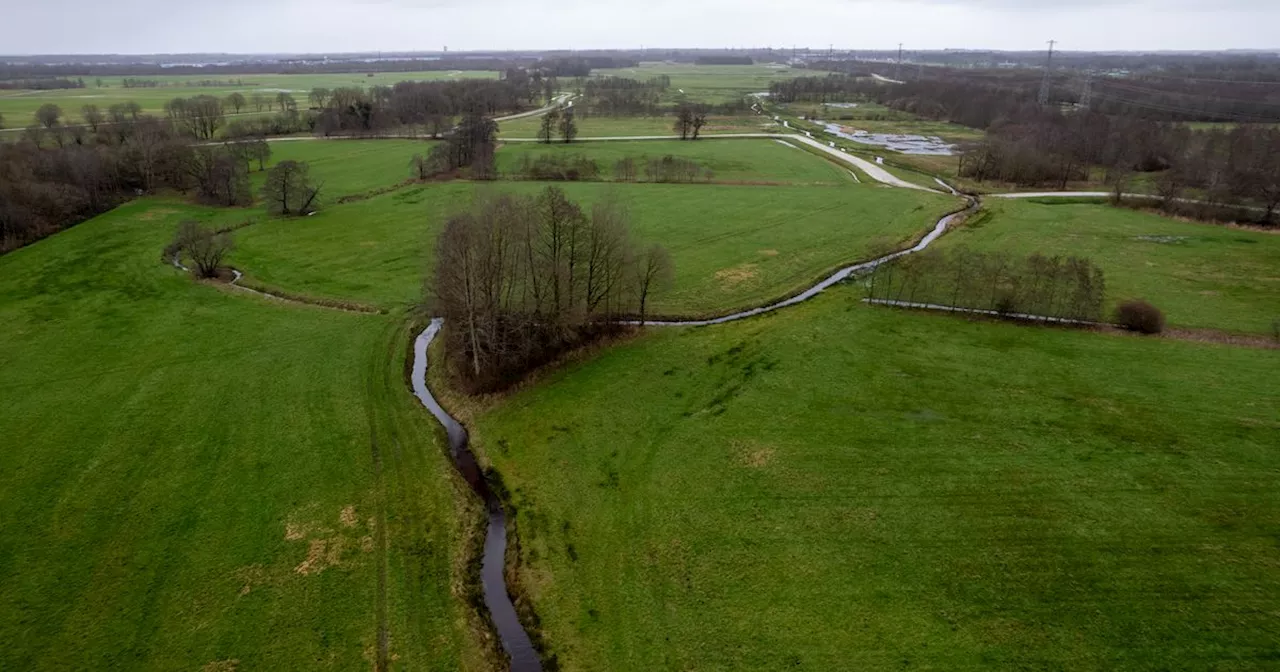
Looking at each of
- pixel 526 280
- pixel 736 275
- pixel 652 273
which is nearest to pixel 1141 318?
pixel 736 275

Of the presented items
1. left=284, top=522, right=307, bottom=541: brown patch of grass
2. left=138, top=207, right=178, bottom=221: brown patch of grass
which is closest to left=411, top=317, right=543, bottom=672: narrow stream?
left=284, top=522, right=307, bottom=541: brown patch of grass

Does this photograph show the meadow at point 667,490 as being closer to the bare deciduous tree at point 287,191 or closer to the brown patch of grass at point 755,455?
the brown patch of grass at point 755,455

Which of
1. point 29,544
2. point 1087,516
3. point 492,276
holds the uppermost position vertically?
point 492,276

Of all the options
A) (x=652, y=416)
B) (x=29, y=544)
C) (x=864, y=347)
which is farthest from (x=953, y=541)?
(x=29, y=544)

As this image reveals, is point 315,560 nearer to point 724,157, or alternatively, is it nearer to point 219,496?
point 219,496

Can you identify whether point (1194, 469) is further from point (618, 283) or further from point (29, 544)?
point (29, 544)

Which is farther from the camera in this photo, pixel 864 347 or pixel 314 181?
pixel 314 181

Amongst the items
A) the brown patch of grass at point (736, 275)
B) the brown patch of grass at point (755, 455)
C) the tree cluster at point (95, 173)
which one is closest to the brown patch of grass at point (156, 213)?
the tree cluster at point (95, 173)
